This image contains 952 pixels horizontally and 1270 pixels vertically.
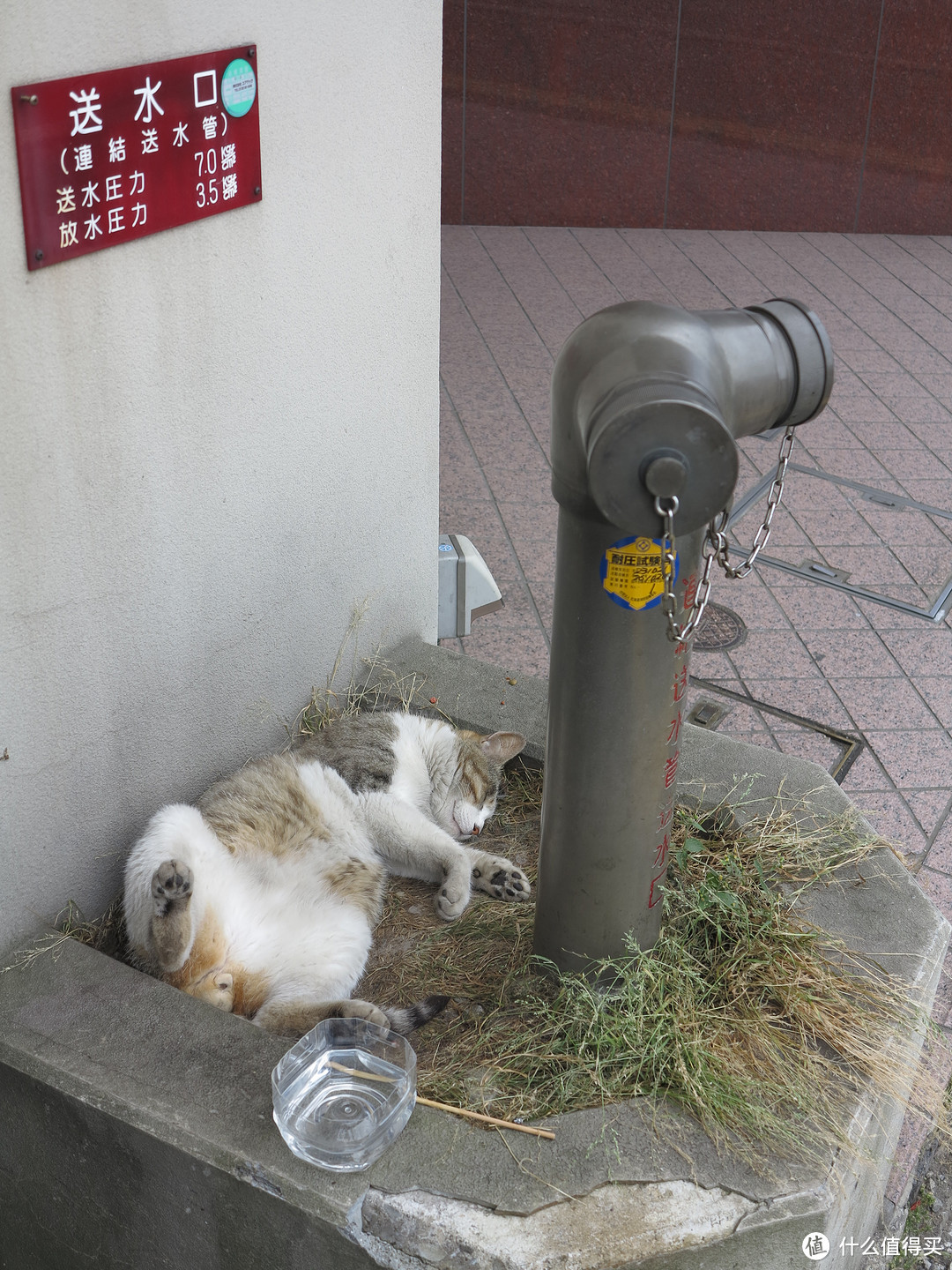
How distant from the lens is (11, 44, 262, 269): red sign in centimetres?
214

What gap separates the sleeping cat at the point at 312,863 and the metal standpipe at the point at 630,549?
0.49 metres

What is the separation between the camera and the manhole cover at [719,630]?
4.59m

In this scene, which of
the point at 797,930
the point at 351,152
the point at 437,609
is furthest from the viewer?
the point at 437,609

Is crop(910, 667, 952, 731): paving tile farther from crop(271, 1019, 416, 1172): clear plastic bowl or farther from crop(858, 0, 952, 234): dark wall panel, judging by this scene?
crop(858, 0, 952, 234): dark wall panel

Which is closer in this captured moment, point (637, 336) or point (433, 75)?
point (637, 336)

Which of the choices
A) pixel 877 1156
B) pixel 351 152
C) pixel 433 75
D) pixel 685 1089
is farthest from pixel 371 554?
pixel 877 1156

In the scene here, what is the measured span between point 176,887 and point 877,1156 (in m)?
1.55

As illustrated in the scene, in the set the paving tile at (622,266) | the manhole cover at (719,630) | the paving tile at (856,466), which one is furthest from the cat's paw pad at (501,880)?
the paving tile at (622,266)

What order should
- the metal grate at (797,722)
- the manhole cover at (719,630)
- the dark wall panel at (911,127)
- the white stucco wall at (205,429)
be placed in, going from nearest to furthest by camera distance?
the white stucco wall at (205,429)
the metal grate at (797,722)
the manhole cover at (719,630)
the dark wall panel at (911,127)

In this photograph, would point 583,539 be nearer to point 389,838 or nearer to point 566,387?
point 566,387

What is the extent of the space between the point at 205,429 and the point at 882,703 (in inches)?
108

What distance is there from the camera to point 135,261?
2430 mm

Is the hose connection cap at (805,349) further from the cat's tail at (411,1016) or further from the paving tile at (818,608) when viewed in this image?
the paving tile at (818,608)

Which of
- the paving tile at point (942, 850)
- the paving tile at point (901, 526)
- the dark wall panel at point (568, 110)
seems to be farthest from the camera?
the dark wall panel at point (568, 110)
